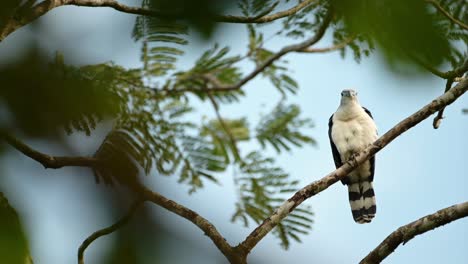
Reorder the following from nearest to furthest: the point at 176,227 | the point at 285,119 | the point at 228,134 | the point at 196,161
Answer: the point at 176,227
the point at 196,161
the point at 285,119
the point at 228,134

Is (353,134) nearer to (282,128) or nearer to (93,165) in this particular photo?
(282,128)

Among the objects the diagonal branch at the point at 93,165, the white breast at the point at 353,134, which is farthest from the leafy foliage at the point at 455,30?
the white breast at the point at 353,134

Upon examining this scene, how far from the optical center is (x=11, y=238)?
673mm

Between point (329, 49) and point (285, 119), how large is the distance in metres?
1.69

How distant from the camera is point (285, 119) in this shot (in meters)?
8.17

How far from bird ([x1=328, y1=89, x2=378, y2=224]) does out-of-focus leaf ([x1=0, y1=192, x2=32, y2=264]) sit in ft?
20.4

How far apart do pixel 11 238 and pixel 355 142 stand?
6.27 m

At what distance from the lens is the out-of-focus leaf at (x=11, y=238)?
65 centimetres

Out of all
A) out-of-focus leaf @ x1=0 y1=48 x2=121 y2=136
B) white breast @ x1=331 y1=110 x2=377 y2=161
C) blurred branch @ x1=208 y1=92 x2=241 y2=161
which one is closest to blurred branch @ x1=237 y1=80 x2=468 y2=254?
white breast @ x1=331 y1=110 x2=377 y2=161

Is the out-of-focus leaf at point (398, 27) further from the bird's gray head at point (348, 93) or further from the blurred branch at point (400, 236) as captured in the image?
the bird's gray head at point (348, 93)

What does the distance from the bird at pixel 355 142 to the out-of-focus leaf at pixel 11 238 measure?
6.23 metres

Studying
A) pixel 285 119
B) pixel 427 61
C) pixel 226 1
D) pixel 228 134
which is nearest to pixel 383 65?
pixel 427 61

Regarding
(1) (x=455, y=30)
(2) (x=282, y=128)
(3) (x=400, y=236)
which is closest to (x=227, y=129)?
(2) (x=282, y=128)

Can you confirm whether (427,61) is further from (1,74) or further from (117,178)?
(1,74)
